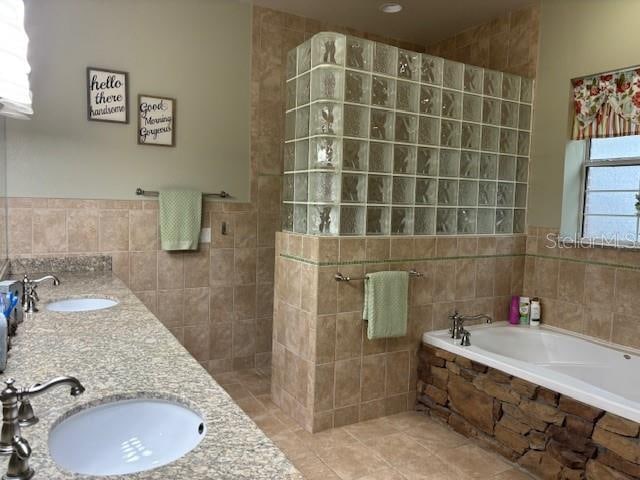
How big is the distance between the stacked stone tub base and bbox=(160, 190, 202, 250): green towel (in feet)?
5.65

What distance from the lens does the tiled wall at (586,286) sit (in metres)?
2.76

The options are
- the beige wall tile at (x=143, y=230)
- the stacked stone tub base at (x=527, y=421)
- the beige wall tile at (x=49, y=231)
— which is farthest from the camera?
the beige wall tile at (x=143, y=230)

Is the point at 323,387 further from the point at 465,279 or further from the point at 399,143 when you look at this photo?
the point at 399,143

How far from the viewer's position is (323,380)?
8.70 ft

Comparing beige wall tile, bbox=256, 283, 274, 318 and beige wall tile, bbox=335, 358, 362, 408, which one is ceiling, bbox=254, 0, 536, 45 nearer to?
beige wall tile, bbox=256, 283, 274, 318

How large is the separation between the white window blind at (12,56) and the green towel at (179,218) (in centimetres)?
175

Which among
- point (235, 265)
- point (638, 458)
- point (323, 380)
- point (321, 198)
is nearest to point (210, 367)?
point (235, 265)

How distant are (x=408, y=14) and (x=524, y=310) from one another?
232cm

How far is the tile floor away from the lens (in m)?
2.29

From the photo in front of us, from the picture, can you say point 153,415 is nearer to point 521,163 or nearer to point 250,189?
point 250,189

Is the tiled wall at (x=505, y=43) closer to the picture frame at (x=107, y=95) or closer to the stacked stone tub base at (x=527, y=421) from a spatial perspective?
the stacked stone tub base at (x=527, y=421)

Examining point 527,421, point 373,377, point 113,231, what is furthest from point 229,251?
point 527,421

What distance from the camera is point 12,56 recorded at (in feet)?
3.92

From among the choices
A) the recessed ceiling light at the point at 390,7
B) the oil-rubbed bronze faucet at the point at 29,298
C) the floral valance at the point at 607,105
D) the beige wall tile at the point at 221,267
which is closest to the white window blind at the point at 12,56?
the oil-rubbed bronze faucet at the point at 29,298
